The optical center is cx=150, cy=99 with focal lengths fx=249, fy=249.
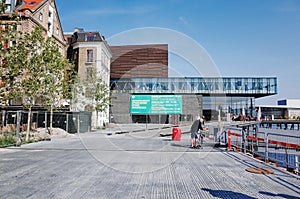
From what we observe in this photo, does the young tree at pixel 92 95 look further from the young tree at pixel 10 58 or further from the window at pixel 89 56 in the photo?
the young tree at pixel 10 58

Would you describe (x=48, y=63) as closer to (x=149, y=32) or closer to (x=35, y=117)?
(x=35, y=117)

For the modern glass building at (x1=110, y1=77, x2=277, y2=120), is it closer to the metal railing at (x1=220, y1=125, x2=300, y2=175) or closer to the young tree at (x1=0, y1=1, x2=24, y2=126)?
the metal railing at (x1=220, y1=125, x2=300, y2=175)

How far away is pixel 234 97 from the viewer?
198ft

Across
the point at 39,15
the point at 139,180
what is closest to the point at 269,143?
the point at 139,180

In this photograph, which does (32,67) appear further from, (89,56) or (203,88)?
(203,88)

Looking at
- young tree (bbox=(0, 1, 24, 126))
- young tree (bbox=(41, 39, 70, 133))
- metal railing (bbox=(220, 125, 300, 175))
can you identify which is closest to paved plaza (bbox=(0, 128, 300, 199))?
metal railing (bbox=(220, 125, 300, 175))

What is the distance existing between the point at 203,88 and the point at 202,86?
0.54 metres

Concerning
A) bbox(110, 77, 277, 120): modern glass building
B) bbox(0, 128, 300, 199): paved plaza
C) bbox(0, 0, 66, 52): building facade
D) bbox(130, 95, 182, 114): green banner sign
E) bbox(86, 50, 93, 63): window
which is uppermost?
bbox(0, 0, 66, 52): building facade

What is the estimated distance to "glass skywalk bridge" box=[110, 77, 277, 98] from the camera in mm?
52781

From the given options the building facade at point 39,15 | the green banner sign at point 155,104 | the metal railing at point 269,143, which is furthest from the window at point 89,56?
the metal railing at point 269,143

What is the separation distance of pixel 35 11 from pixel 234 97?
4695 cm

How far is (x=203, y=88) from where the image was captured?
53.5 meters

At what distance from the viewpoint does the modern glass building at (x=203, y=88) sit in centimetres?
5247

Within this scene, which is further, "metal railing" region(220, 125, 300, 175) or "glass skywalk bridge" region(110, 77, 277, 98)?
"glass skywalk bridge" region(110, 77, 277, 98)
